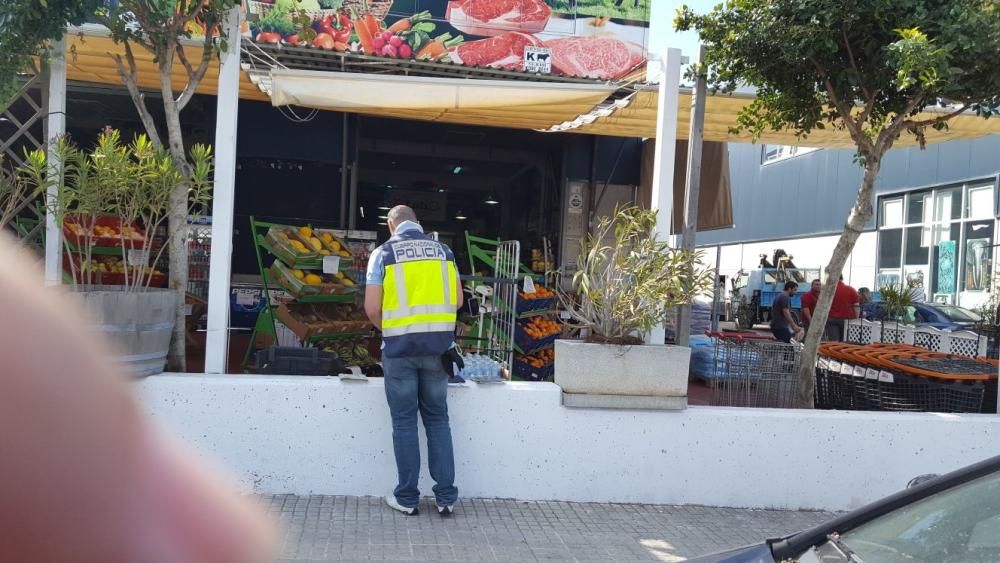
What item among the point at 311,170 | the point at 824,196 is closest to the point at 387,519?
the point at 311,170

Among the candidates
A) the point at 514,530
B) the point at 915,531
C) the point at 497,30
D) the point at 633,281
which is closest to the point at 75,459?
the point at 915,531

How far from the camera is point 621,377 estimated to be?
575 cm

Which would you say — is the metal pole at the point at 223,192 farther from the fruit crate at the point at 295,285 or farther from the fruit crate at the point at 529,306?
the fruit crate at the point at 529,306

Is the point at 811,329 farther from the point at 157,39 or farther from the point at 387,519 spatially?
the point at 157,39

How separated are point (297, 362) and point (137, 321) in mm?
1170

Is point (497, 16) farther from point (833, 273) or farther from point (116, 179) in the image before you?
point (116, 179)

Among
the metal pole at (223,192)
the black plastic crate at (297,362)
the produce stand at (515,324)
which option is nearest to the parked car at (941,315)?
the produce stand at (515,324)

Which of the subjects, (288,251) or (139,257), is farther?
(288,251)

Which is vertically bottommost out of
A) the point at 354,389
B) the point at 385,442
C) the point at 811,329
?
the point at 385,442

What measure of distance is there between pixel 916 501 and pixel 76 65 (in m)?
8.26

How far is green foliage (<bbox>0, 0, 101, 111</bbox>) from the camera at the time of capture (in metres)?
5.39

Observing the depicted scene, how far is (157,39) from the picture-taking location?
5.86 meters

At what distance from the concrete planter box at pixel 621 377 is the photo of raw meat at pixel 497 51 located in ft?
17.3

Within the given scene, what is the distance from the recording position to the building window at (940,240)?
20547 mm
